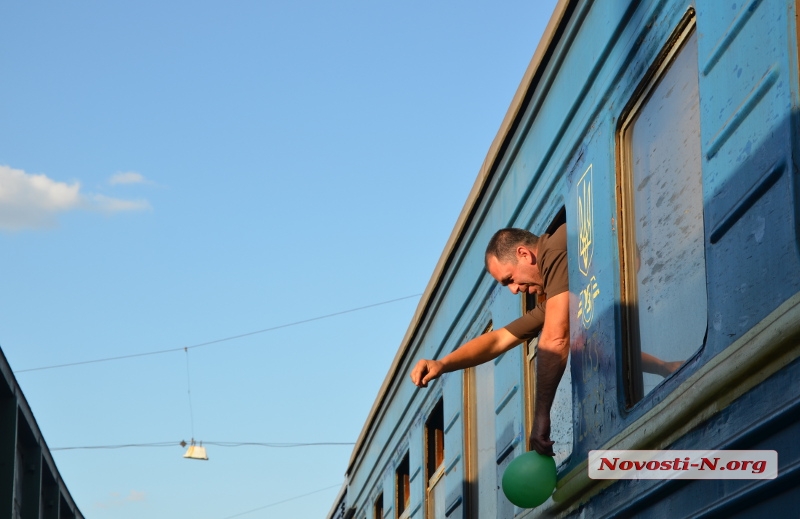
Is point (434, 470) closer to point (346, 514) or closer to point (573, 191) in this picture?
point (573, 191)

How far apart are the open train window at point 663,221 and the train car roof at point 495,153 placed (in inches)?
39.5

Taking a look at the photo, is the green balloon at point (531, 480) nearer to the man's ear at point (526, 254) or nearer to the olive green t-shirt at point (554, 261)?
the olive green t-shirt at point (554, 261)

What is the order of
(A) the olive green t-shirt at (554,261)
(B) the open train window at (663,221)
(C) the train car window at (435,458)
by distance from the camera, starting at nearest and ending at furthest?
(B) the open train window at (663,221), (A) the olive green t-shirt at (554,261), (C) the train car window at (435,458)

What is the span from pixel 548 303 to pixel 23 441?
8.26 m

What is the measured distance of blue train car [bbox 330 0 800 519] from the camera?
10.4ft

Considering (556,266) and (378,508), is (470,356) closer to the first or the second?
(556,266)

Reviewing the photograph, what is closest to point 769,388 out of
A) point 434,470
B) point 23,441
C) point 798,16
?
point 798,16

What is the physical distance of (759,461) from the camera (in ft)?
10.4

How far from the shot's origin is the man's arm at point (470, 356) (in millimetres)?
5789

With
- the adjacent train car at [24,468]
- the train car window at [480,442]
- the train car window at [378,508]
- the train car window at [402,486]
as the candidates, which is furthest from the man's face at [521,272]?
the train car window at [378,508]

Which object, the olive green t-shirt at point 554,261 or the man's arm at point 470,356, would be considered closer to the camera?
the olive green t-shirt at point 554,261

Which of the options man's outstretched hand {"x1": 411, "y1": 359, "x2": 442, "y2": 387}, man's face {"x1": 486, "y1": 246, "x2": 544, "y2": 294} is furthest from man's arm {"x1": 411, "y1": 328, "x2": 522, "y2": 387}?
man's face {"x1": 486, "y1": 246, "x2": 544, "y2": 294}

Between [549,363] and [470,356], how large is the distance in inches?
33.3

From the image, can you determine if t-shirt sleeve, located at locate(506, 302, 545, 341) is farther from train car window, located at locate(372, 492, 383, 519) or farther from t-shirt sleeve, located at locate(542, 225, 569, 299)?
train car window, located at locate(372, 492, 383, 519)
